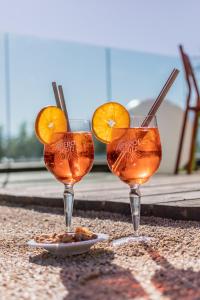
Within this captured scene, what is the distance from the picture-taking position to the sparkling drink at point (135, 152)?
4.84 feet

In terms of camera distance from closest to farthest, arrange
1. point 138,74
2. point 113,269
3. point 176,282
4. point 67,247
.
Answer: point 176,282, point 113,269, point 67,247, point 138,74

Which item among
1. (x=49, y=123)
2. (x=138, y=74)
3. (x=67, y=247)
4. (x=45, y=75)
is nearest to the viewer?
(x=67, y=247)

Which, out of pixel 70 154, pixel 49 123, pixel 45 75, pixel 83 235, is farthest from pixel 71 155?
pixel 45 75

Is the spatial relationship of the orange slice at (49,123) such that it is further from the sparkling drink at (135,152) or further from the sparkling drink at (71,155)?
the sparkling drink at (135,152)

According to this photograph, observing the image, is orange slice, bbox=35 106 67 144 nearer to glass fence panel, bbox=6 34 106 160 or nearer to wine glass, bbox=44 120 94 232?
wine glass, bbox=44 120 94 232

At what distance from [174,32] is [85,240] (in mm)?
4885

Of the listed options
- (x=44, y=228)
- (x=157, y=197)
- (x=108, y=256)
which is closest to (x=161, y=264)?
(x=108, y=256)

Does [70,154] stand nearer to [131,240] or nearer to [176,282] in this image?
[131,240]

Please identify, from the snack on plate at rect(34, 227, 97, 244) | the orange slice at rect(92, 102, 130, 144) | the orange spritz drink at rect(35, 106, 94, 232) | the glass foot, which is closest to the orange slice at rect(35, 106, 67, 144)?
the orange spritz drink at rect(35, 106, 94, 232)

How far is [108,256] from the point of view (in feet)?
4.75

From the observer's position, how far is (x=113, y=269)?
4.18ft

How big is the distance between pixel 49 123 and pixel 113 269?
494mm

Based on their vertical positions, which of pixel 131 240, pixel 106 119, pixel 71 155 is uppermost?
pixel 106 119

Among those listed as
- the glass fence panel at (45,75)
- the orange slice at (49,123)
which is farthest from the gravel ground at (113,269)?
the glass fence panel at (45,75)
